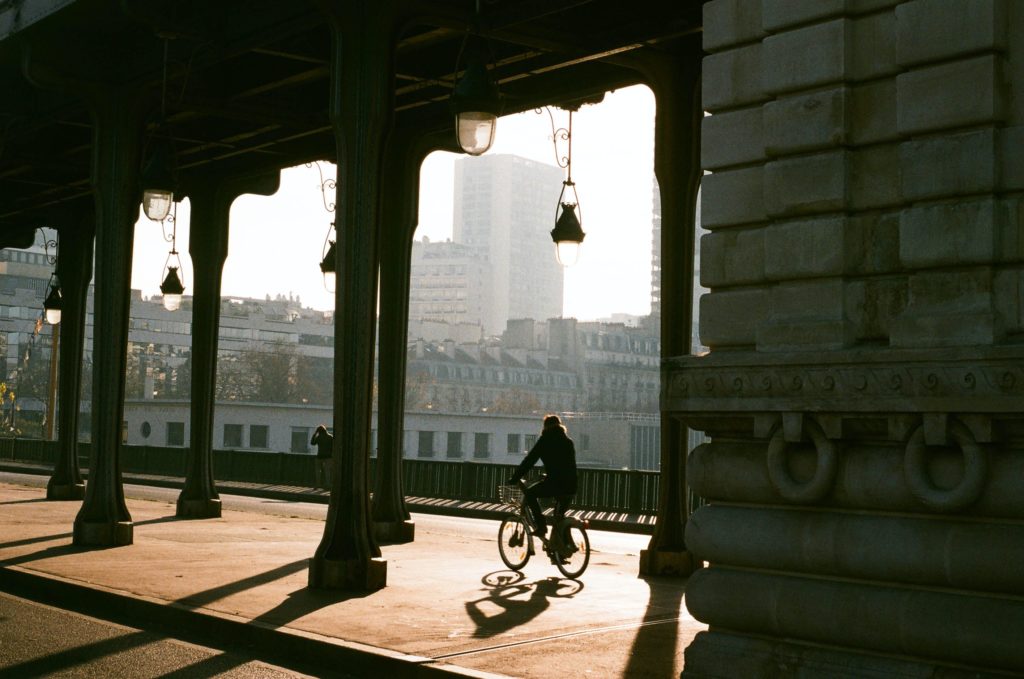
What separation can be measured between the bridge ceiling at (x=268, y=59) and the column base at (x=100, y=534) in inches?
203

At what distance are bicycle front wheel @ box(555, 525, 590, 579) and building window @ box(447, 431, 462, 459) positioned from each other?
9077cm

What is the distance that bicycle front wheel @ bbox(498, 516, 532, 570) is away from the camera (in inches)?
623

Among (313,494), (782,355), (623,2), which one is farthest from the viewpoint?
(313,494)

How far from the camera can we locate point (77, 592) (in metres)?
12.8

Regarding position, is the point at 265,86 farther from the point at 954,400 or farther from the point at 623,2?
the point at 954,400

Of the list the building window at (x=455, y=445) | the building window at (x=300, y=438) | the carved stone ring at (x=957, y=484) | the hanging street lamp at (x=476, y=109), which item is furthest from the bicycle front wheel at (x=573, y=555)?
the building window at (x=455, y=445)

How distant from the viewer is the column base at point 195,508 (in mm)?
23062

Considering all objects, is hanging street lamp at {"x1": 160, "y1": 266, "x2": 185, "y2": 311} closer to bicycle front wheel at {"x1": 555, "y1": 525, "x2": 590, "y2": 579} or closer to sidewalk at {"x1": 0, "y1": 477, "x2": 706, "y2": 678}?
sidewalk at {"x1": 0, "y1": 477, "x2": 706, "y2": 678}

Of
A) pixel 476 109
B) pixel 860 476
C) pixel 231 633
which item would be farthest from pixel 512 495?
pixel 860 476

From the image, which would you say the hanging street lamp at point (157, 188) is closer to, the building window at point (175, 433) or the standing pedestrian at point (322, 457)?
the standing pedestrian at point (322, 457)

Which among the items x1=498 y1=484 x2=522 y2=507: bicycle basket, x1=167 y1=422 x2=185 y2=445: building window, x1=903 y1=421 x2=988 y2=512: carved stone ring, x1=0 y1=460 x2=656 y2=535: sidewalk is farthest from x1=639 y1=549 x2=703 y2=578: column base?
x1=167 y1=422 x2=185 y2=445: building window

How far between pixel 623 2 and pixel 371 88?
341 centimetres

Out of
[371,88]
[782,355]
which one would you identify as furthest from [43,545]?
[782,355]

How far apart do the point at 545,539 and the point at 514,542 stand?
22.1 inches
